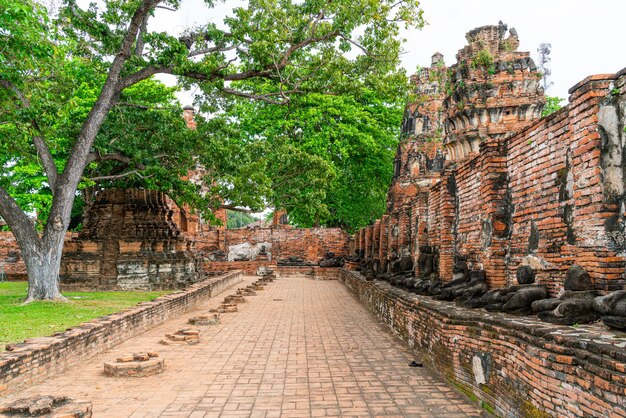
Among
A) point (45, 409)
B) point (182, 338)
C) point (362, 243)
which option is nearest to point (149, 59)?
point (182, 338)

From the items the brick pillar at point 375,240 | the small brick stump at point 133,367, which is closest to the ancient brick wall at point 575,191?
the small brick stump at point 133,367

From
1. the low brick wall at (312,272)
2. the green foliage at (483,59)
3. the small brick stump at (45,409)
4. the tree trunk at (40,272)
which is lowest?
the small brick stump at (45,409)

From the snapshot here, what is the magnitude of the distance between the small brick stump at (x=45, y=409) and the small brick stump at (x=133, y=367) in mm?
1497

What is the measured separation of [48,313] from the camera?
31.1ft

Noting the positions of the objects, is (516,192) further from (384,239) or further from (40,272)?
(384,239)

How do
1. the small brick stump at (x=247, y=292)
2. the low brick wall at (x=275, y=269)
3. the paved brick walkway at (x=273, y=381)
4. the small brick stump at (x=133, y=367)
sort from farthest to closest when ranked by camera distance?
the low brick wall at (x=275, y=269), the small brick stump at (x=247, y=292), the small brick stump at (x=133, y=367), the paved brick walkway at (x=273, y=381)

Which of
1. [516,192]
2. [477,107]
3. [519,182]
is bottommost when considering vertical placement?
[516,192]

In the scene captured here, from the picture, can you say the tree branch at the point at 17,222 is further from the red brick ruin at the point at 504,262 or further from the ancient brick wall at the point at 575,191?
the ancient brick wall at the point at 575,191

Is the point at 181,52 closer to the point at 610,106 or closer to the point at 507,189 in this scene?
the point at 507,189

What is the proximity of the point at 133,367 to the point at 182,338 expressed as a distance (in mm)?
2304

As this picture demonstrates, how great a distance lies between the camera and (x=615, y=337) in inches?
143

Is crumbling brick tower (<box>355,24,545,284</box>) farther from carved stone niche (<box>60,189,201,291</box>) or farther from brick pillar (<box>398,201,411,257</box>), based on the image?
carved stone niche (<box>60,189,201,291</box>)

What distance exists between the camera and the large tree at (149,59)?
1151 cm

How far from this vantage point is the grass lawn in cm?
732
